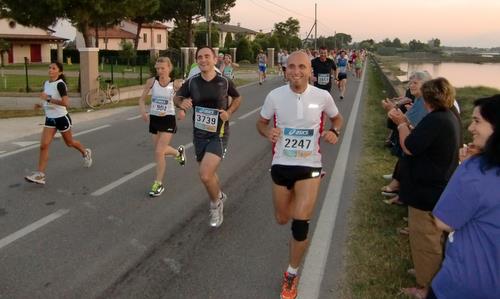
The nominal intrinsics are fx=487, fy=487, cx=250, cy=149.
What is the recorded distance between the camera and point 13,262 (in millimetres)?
4621

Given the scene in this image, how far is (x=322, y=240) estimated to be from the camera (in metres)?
5.23

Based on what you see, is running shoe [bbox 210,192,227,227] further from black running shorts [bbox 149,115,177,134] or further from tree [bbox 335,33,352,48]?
tree [bbox 335,33,352,48]

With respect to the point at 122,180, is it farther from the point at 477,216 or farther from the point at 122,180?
the point at 477,216

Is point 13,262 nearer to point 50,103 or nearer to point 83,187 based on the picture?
point 83,187

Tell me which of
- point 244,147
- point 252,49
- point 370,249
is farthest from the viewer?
point 252,49

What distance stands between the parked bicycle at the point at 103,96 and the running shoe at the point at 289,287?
47.3 feet

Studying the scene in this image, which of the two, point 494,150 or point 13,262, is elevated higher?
point 494,150

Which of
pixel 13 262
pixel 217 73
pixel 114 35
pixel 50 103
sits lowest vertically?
pixel 13 262

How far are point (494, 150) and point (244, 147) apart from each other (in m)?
8.26

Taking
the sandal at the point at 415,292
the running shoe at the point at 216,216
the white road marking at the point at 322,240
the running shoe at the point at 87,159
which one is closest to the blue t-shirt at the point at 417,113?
the white road marking at the point at 322,240

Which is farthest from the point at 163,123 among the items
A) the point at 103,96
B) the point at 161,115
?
the point at 103,96

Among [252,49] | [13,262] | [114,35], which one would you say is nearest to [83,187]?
[13,262]

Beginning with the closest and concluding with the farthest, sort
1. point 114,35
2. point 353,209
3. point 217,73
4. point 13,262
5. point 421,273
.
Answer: point 421,273, point 13,262, point 217,73, point 353,209, point 114,35

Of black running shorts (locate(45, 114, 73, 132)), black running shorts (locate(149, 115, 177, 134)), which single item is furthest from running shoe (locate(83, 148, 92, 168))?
black running shorts (locate(149, 115, 177, 134))
